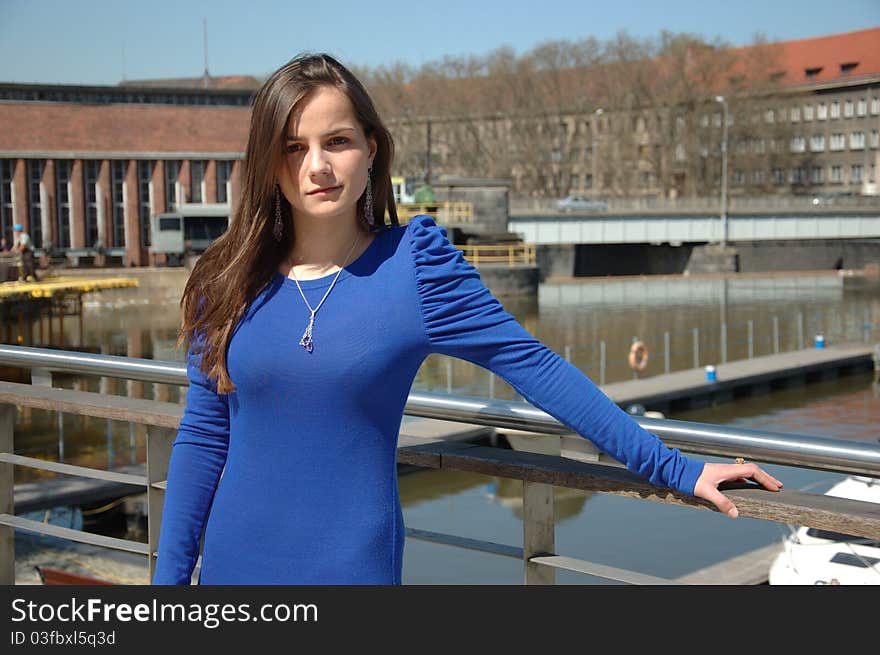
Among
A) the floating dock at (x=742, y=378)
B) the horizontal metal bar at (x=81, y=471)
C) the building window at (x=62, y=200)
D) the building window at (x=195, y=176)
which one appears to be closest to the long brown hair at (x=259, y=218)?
the horizontal metal bar at (x=81, y=471)

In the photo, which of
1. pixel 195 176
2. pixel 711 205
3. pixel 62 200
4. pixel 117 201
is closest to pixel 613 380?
pixel 195 176

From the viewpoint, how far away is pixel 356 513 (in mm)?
2051

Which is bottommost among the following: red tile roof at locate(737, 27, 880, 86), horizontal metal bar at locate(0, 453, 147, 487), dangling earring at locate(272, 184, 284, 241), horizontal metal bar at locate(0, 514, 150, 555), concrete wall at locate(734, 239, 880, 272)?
concrete wall at locate(734, 239, 880, 272)

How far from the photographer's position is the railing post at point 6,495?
3.58 meters

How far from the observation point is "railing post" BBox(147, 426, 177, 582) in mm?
3111

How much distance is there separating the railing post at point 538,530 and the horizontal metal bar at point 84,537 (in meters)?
0.99

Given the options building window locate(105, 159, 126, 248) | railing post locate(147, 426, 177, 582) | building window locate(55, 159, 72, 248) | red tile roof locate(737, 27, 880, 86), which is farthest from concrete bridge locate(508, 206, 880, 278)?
railing post locate(147, 426, 177, 582)

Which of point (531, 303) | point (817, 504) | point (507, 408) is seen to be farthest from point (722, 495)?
point (531, 303)

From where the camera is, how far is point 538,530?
265cm

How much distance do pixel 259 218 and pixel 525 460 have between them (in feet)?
2.56

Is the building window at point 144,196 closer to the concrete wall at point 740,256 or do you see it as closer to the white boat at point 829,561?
the concrete wall at point 740,256

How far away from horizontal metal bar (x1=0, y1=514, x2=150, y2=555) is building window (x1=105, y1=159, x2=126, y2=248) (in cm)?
5331

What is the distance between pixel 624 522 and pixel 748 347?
20.8 metres

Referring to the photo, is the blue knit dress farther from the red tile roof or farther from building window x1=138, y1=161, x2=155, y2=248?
the red tile roof
